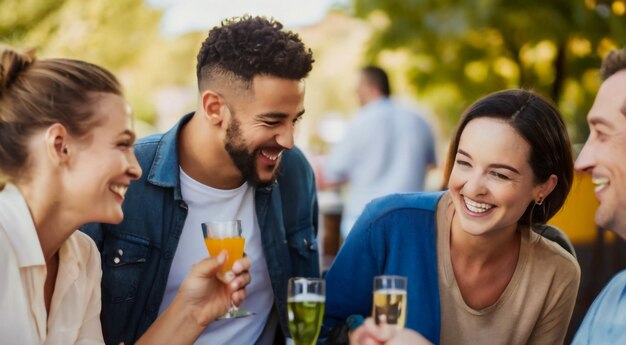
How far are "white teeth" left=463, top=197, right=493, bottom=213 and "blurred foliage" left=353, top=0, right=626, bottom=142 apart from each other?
498 centimetres

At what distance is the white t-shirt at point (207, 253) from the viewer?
3000 millimetres

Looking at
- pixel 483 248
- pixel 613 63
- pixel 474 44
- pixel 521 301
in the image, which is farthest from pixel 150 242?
pixel 474 44

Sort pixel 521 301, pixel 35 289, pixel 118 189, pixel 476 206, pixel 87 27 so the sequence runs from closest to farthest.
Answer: pixel 35 289
pixel 118 189
pixel 476 206
pixel 521 301
pixel 87 27

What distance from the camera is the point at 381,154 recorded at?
6.79 metres

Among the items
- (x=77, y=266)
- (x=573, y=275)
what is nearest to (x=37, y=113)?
(x=77, y=266)

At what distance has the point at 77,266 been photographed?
2498mm

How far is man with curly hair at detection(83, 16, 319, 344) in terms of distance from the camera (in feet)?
9.55

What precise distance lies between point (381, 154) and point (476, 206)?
402 centimetres

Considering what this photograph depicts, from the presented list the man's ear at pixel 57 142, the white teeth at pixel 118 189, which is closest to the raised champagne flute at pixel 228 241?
the white teeth at pixel 118 189

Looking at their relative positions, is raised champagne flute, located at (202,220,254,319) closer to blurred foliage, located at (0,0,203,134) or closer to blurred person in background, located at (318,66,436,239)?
blurred person in background, located at (318,66,436,239)

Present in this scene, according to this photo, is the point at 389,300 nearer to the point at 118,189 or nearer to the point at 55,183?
the point at 118,189

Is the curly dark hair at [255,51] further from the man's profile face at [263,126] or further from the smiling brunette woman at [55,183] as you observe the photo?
the smiling brunette woman at [55,183]

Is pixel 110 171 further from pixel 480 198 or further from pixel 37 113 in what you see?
pixel 480 198

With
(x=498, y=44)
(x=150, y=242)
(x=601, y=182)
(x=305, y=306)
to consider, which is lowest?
(x=305, y=306)
